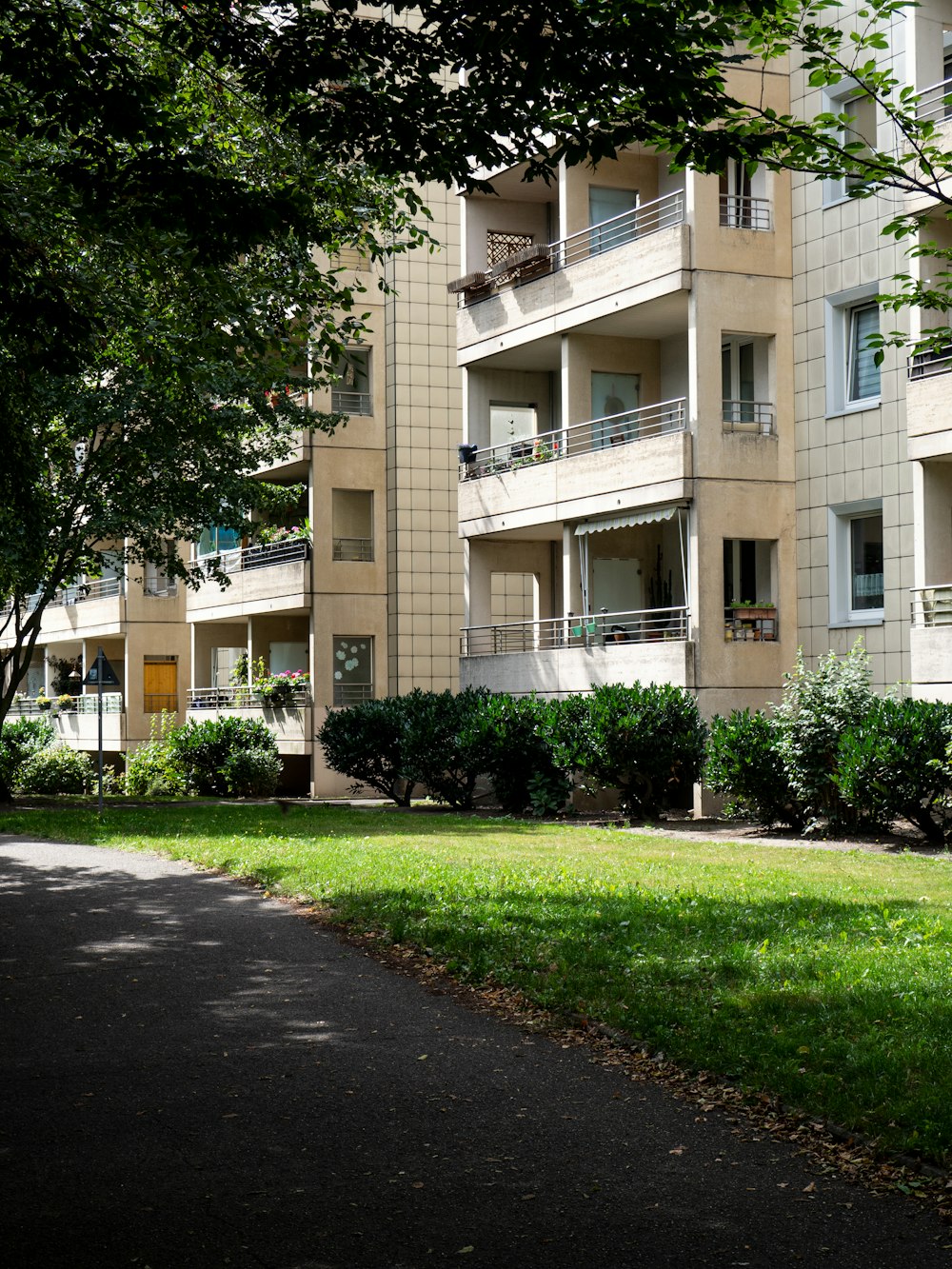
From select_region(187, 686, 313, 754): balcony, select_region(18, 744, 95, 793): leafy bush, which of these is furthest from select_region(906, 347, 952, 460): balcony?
select_region(18, 744, 95, 793): leafy bush

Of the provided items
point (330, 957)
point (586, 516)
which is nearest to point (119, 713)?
point (586, 516)

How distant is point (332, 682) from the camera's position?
35125 millimetres

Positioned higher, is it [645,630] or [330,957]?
[645,630]

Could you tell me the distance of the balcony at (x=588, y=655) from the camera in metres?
24.1

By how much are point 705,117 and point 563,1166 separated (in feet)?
17.6

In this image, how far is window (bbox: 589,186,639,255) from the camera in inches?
1043

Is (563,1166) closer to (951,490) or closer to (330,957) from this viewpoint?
(330,957)

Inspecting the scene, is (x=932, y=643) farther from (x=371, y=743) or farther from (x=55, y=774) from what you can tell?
(x=55, y=774)

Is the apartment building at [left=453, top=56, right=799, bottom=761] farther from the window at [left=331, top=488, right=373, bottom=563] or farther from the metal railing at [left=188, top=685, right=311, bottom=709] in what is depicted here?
the metal railing at [left=188, top=685, right=311, bottom=709]

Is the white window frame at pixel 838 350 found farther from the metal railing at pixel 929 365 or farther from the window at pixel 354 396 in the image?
the window at pixel 354 396

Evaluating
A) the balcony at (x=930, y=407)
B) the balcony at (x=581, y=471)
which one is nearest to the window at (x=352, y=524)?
the balcony at (x=581, y=471)

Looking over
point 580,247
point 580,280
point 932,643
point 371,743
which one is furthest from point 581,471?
point 932,643

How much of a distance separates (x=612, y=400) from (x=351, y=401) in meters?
9.74

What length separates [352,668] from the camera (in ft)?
117
